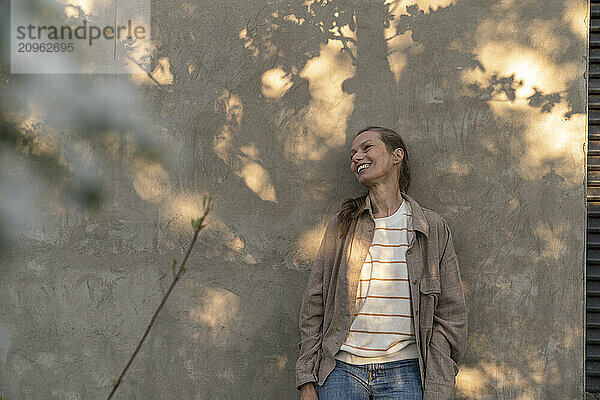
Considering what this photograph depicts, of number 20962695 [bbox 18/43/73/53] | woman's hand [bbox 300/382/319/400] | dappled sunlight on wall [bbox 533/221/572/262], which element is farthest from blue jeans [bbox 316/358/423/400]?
number 20962695 [bbox 18/43/73/53]

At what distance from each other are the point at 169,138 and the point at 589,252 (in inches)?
99.5

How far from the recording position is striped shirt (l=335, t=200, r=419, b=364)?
3291mm

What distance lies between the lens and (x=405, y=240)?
344 centimetres

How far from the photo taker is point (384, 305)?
11.0 feet

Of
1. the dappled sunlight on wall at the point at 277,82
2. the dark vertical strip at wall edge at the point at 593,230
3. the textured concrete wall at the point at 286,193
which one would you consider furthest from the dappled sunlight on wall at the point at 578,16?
the dappled sunlight on wall at the point at 277,82

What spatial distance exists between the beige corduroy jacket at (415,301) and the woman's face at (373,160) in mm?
135

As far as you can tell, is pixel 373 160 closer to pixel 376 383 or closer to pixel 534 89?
pixel 534 89

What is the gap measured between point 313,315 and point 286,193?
740 millimetres

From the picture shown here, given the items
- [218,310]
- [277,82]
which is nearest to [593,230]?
[277,82]

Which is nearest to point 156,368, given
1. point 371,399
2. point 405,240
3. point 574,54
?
point 371,399

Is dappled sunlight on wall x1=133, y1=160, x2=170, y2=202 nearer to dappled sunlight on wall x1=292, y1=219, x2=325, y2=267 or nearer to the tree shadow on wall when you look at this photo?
the tree shadow on wall

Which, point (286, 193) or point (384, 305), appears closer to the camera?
point (384, 305)

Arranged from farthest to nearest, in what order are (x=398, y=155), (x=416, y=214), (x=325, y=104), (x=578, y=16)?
(x=325, y=104) → (x=578, y=16) → (x=398, y=155) → (x=416, y=214)

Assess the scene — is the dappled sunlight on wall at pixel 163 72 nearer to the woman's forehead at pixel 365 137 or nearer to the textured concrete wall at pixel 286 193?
the textured concrete wall at pixel 286 193
